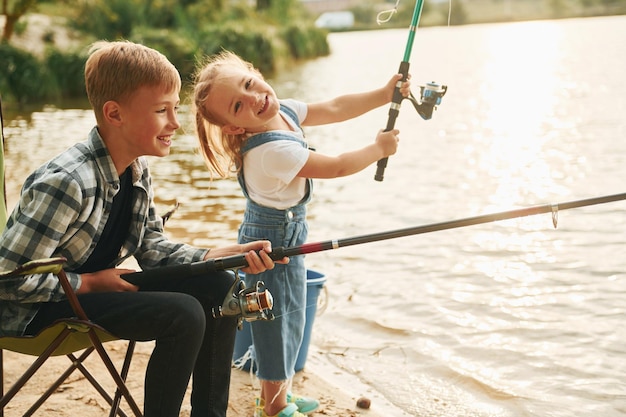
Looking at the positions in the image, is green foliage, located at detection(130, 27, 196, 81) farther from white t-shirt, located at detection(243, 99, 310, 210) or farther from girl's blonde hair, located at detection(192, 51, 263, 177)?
white t-shirt, located at detection(243, 99, 310, 210)

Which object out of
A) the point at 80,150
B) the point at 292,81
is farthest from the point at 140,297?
the point at 292,81

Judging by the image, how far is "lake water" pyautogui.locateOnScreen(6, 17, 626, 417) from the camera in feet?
10.4

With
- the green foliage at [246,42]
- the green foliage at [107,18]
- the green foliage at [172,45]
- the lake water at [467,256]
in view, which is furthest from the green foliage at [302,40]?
the lake water at [467,256]

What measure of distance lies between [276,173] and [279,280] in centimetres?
34

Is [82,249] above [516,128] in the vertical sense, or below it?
below

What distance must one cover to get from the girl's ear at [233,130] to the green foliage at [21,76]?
1208cm

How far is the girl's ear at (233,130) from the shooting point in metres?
2.43

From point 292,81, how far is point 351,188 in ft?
33.4

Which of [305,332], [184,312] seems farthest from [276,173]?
[305,332]

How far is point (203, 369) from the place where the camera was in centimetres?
216

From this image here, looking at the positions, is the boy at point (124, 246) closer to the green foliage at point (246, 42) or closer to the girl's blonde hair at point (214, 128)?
the girl's blonde hair at point (214, 128)

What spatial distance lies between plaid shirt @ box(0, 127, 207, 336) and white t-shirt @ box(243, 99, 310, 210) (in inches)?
15.8

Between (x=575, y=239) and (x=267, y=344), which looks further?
(x=575, y=239)

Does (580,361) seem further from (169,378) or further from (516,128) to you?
(516,128)
